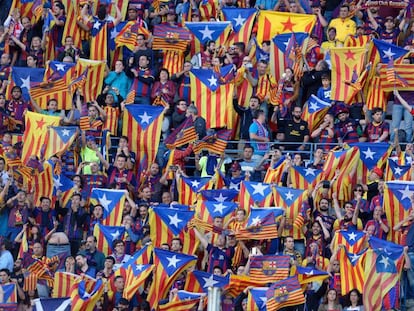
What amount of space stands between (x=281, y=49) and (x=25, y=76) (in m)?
4.33

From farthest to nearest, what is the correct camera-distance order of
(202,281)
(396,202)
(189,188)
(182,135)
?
(182,135)
(189,188)
(396,202)
(202,281)

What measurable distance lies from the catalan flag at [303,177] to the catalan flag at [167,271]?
225 centimetres

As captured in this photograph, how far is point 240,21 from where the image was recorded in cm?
3741

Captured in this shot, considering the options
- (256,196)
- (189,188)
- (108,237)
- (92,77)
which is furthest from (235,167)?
(92,77)

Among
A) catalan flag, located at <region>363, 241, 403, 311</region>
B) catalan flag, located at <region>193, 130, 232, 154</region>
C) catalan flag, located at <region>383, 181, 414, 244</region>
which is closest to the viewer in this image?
catalan flag, located at <region>363, 241, 403, 311</region>

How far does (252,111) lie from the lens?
3528 cm

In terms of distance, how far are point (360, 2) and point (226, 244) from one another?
21.0ft

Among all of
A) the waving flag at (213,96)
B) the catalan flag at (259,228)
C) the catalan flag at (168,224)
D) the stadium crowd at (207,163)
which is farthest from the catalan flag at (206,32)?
the catalan flag at (259,228)

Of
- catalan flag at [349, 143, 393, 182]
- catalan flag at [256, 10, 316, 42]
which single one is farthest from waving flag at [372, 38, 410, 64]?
catalan flag at [349, 143, 393, 182]

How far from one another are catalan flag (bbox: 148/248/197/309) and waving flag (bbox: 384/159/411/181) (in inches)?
131

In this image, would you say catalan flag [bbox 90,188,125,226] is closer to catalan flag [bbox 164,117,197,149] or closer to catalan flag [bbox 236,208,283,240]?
catalan flag [bbox 164,117,197,149]

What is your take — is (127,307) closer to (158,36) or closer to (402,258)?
(402,258)

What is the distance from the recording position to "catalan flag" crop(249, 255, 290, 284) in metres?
31.9

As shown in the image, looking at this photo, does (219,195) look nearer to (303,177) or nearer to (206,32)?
(303,177)
